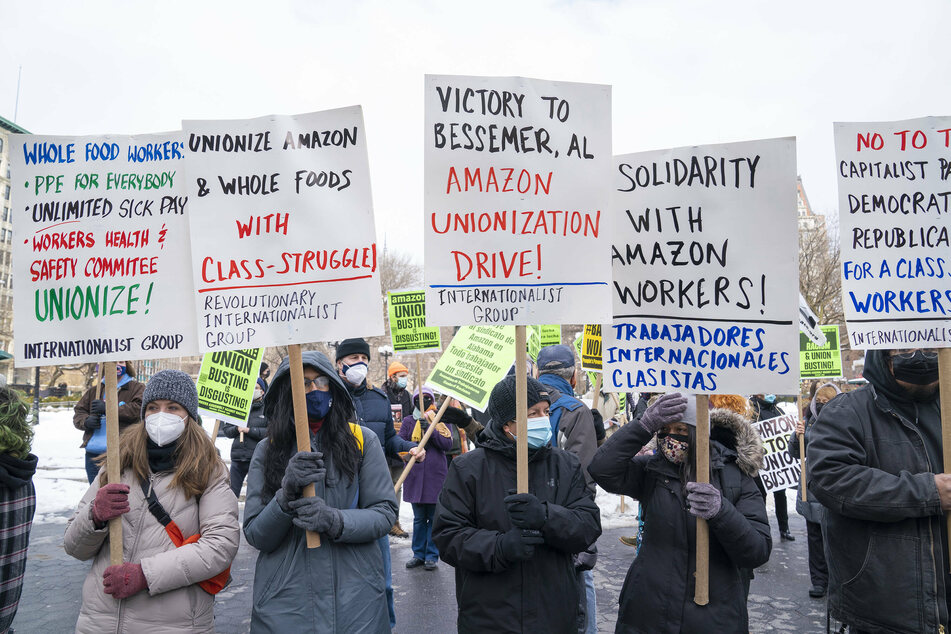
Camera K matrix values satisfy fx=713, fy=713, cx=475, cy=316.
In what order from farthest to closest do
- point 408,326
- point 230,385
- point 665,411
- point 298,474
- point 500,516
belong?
point 408,326, point 230,385, point 500,516, point 665,411, point 298,474

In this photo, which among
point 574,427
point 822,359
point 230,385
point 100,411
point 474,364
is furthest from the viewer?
point 822,359

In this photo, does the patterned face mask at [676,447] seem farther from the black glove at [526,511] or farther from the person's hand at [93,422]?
the person's hand at [93,422]

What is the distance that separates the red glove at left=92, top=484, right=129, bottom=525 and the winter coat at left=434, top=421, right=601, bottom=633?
53.5 inches

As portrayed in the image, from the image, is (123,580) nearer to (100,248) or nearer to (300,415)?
(300,415)

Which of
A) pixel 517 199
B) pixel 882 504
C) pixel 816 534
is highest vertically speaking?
pixel 517 199

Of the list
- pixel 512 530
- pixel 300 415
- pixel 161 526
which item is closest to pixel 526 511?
pixel 512 530

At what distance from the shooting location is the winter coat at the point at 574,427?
5.04 metres

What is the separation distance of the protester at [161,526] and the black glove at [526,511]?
1260 mm

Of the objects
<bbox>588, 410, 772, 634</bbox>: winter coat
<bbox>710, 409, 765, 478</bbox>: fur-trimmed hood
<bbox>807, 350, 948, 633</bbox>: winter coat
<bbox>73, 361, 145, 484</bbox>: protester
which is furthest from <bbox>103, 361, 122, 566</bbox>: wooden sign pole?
<bbox>73, 361, 145, 484</bbox>: protester

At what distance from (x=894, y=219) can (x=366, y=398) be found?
478 cm

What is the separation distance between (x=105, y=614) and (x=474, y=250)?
2.26 metres

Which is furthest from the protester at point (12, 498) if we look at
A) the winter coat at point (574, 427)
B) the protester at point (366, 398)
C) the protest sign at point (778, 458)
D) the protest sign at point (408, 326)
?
the protest sign at point (778, 458)

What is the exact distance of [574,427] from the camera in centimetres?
512

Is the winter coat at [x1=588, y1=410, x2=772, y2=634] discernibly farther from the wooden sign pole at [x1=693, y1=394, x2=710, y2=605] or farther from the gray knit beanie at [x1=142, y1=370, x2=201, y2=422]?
the gray knit beanie at [x1=142, y1=370, x2=201, y2=422]
